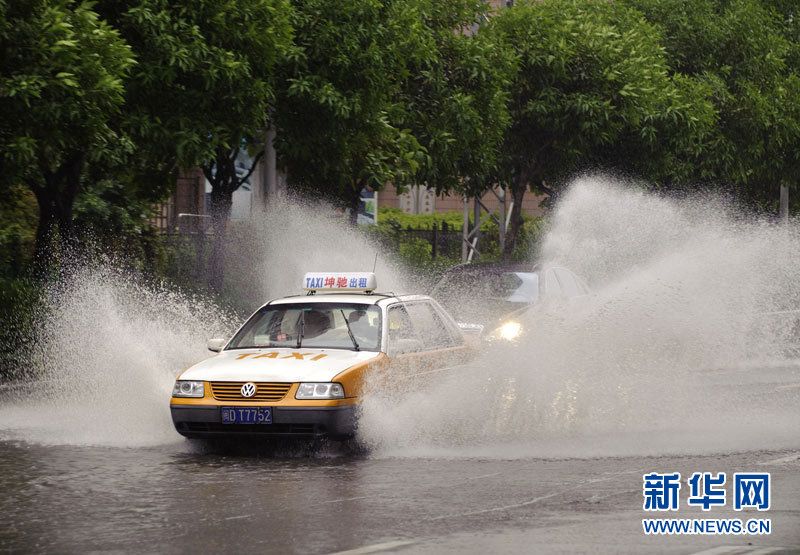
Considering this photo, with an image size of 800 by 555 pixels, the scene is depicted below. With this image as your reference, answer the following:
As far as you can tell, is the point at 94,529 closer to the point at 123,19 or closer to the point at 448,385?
the point at 448,385

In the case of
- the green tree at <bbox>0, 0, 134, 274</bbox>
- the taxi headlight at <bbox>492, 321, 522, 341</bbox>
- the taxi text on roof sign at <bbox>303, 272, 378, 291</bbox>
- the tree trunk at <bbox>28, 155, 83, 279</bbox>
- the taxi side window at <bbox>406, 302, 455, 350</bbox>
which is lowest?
the taxi headlight at <bbox>492, 321, 522, 341</bbox>

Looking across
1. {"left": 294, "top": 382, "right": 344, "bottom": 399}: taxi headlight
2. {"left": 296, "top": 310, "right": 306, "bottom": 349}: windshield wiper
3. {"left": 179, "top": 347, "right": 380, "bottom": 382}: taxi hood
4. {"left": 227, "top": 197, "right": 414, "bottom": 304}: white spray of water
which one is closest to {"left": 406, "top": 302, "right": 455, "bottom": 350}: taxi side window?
{"left": 296, "top": 310, "right": 306, "bottom": 349}: windshield wiper

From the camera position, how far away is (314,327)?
1276 cm

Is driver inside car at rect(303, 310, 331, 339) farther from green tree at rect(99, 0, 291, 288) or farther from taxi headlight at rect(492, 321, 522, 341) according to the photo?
green tree at rect(99, 0, 291, 288)

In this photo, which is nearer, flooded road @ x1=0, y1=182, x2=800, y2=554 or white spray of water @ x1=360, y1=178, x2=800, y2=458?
flooded road @ x1=0, y1=182, x2=800, y2=554

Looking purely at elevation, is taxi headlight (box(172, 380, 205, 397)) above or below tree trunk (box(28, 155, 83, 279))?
below

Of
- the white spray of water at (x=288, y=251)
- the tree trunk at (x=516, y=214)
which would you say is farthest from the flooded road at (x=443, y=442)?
the tree trunk at (x=516, y=214)

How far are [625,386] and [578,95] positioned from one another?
14889mm

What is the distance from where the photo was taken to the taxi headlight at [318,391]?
37.3ft

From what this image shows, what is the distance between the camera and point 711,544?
795 centimetres

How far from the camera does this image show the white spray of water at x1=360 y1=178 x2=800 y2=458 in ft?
40.1

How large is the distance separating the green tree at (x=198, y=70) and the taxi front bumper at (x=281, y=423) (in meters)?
6.68

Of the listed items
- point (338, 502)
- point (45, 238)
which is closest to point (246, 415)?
point (338, 502)

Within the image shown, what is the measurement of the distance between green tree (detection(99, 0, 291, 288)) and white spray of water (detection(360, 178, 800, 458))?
4588 millimetres
